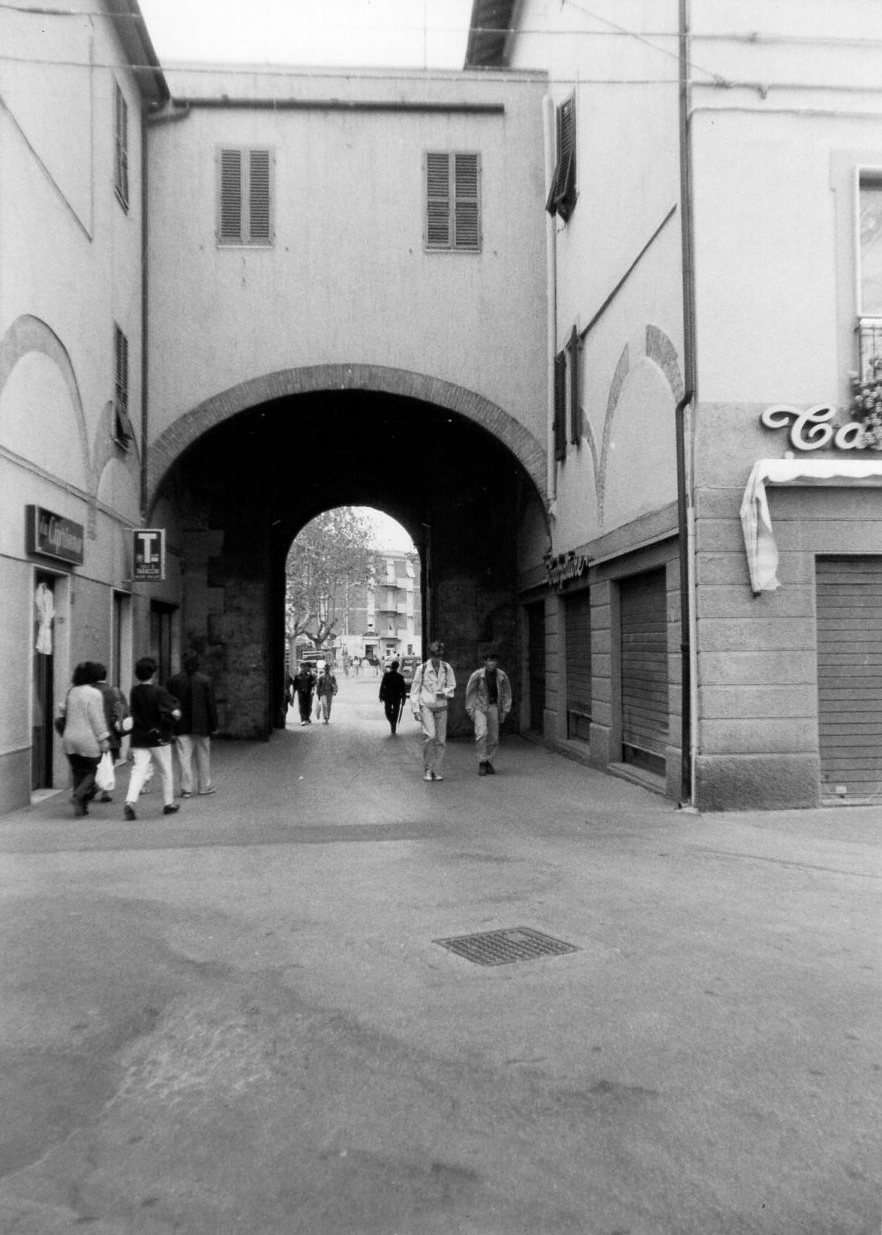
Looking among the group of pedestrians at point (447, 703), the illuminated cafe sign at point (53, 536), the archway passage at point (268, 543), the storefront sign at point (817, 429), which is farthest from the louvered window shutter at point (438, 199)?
the storefront sign at point (817, 429)

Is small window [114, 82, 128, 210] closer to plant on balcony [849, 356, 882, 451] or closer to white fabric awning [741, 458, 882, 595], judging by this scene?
white fabric awning [741, 458, 882, 595]

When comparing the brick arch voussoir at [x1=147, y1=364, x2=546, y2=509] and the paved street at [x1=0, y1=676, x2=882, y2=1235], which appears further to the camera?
the brick arch voussoir at [x1=147, y1=364, x2=546, y2=509]

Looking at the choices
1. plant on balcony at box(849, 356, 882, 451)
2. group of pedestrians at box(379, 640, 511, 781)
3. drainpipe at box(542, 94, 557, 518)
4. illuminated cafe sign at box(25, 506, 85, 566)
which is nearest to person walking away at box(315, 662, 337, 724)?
drainpipe at box(542, 94, 557, 518)

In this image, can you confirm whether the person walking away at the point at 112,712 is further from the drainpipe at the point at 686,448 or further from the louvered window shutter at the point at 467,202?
the louvered window shutter at the point at 467,202

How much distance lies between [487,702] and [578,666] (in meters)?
2.50

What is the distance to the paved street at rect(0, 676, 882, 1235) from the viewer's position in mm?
3039

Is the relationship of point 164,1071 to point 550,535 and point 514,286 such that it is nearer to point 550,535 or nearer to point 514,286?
point 550,535

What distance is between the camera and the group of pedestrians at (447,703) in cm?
1317

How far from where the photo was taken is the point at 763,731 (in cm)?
1020

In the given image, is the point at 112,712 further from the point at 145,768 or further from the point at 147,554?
the point at 147,554

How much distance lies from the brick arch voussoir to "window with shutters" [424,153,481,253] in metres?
2.28

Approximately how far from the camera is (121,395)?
50.2 ft

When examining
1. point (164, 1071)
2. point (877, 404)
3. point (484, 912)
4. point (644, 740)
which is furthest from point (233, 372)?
point (164, 1071)

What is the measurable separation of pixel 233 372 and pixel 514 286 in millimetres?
4668
